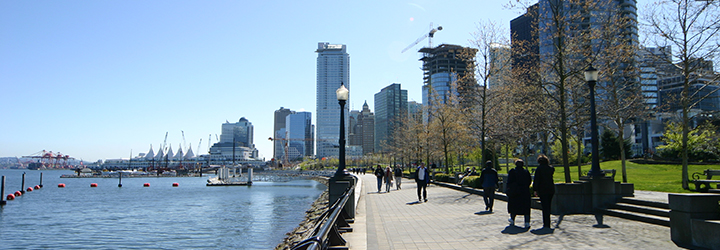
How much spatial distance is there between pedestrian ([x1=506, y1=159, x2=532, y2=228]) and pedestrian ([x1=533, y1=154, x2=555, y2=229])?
27 cm

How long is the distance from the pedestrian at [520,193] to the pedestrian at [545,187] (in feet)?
0.87

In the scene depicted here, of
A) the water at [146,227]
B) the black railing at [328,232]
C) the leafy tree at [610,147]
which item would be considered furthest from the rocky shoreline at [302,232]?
the leafy tree at [610,147]

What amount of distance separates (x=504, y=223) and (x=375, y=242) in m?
4.35

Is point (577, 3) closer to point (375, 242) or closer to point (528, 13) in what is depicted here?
point (528, 13)

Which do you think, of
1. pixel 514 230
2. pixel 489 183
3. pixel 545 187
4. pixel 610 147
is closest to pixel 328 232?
pixel 514 230

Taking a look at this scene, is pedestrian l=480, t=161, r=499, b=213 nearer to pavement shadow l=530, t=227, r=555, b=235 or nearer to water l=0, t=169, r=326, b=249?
pavement shadow l=530, t=227, r=555, b=235

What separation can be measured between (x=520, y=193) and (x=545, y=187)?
64cm

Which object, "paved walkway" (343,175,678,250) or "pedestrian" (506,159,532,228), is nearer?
"paved walkway" (343,175,678,250)

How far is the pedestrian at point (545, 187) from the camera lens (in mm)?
10609

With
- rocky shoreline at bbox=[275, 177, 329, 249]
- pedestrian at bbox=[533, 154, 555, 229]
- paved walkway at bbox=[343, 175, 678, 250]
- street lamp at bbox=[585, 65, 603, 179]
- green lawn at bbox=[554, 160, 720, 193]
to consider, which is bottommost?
rocky shoreline at bbox=[275, 177, 329, 249]

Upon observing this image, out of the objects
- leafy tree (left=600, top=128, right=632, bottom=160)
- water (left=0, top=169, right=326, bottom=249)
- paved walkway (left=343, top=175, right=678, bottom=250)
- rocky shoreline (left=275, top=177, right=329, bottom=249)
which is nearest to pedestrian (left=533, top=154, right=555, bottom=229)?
paved walkway (left=343, top=175, right=678, bottom=250)

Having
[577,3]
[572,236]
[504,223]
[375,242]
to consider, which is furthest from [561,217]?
[577,3]

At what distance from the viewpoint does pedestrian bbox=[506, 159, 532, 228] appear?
10.7 metres

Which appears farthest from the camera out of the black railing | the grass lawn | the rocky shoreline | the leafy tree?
the leafy tree
